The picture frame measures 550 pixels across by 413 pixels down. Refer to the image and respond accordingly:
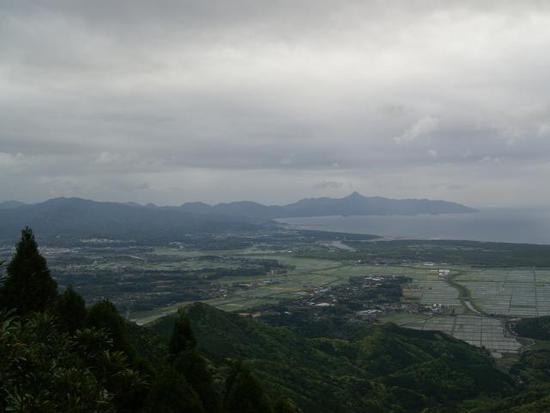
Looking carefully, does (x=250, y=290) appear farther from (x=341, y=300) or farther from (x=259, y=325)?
(x=259, y=325)

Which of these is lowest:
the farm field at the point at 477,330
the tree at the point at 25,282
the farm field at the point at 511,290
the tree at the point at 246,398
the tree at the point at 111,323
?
the farm field at the point at 477,330

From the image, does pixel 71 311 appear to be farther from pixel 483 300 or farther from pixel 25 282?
pixel 483 300

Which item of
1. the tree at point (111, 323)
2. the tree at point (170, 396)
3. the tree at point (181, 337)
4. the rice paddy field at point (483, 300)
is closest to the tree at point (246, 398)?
the tree at point (181, 337)

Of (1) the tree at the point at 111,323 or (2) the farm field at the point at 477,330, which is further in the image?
(2) the farm field at the point at 477,330

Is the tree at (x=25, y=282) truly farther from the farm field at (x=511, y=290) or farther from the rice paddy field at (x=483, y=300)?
the farm field at (x=511, y=290)

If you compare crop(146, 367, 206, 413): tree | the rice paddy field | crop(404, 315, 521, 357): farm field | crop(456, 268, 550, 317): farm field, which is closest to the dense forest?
crop(146, 367, 206, 413): tree

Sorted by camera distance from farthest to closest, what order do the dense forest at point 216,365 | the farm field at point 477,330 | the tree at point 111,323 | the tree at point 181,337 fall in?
1. the farm field at point 477,330
2. the tree at point 181,337
3. the tree at point 111,323
4. the dense forest at point 216,365

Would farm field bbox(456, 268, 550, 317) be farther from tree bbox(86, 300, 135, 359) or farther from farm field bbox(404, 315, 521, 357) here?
tree bbox(86, 300, 135, 359)

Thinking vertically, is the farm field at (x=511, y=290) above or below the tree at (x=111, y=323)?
below
